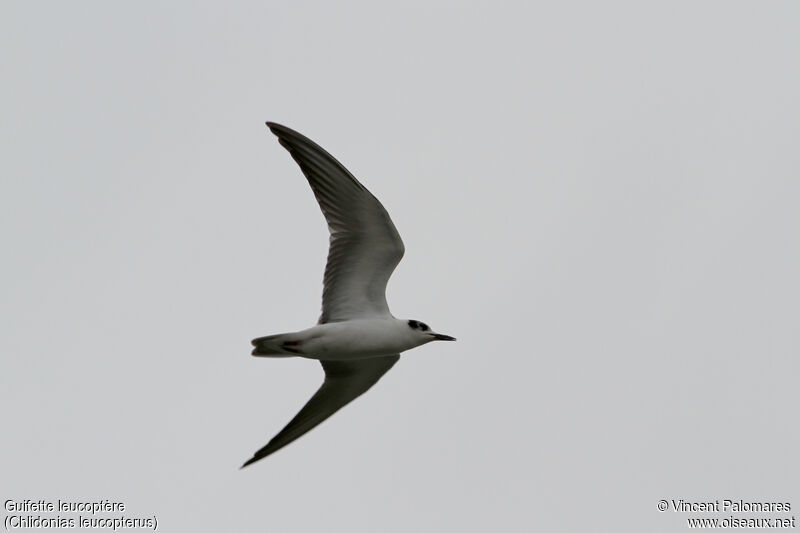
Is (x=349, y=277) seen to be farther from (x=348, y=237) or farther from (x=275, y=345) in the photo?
(x=275, y=345)

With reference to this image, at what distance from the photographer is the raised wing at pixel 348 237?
11625 millimetres

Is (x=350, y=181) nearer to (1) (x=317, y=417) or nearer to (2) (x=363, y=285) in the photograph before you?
A: (2) (x=363, y=285)

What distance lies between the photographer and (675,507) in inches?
560

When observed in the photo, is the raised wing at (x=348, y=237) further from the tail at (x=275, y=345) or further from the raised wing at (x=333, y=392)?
the raised wing at (x=333, y=392)

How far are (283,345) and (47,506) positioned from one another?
4.30 meters

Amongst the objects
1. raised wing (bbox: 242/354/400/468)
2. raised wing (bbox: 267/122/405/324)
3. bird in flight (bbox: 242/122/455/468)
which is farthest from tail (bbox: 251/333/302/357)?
raised wing (bbox: 242/354/400/468)

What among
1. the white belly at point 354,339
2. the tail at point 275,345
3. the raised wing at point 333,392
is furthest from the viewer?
the raised wing at point 333,392

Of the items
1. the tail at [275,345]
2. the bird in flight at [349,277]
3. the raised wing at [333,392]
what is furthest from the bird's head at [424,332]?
the tail at [275,345]

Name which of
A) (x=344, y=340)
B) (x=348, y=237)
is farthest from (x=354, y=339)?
(x=348, y=237)

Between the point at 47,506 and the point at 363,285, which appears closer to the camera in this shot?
the point at 363,285

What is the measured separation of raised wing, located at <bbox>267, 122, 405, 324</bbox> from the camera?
1162cm

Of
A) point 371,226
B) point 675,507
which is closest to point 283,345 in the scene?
point 371,226

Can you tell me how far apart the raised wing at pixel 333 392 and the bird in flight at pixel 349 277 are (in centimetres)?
39

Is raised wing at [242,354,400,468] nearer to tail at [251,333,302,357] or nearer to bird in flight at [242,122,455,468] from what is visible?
bird in flight at [242,122,455,468]
